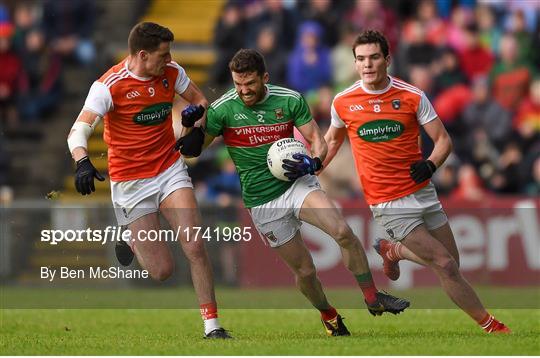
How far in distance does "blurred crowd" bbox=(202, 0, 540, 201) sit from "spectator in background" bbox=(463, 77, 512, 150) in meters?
0.01

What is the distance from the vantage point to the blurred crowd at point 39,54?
2416 cm

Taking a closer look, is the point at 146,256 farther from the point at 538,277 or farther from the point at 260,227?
the point at 538,277

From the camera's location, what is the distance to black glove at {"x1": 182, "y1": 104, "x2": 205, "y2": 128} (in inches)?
530

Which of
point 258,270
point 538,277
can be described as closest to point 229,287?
point 258,270

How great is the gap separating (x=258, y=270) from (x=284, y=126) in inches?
250

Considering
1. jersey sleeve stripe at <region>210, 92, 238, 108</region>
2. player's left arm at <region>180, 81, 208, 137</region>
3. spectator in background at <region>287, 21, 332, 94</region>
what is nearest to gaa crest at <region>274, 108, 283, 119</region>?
jersey sleeve stripe at <region>210, 92, 238, 108</region>

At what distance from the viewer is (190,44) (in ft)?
85.5

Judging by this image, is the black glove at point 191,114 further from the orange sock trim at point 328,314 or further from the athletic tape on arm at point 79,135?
the orange sock trim at point 328,314

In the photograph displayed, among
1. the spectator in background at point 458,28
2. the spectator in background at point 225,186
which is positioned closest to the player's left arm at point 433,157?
the spectator in background at point 225,186

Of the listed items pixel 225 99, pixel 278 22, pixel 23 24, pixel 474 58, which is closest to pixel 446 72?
pixel 474 58

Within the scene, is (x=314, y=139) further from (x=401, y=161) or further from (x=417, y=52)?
(x=417, y=52)

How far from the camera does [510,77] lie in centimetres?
2264

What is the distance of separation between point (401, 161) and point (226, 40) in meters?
11.1

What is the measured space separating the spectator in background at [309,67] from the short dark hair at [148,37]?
9.56 m
